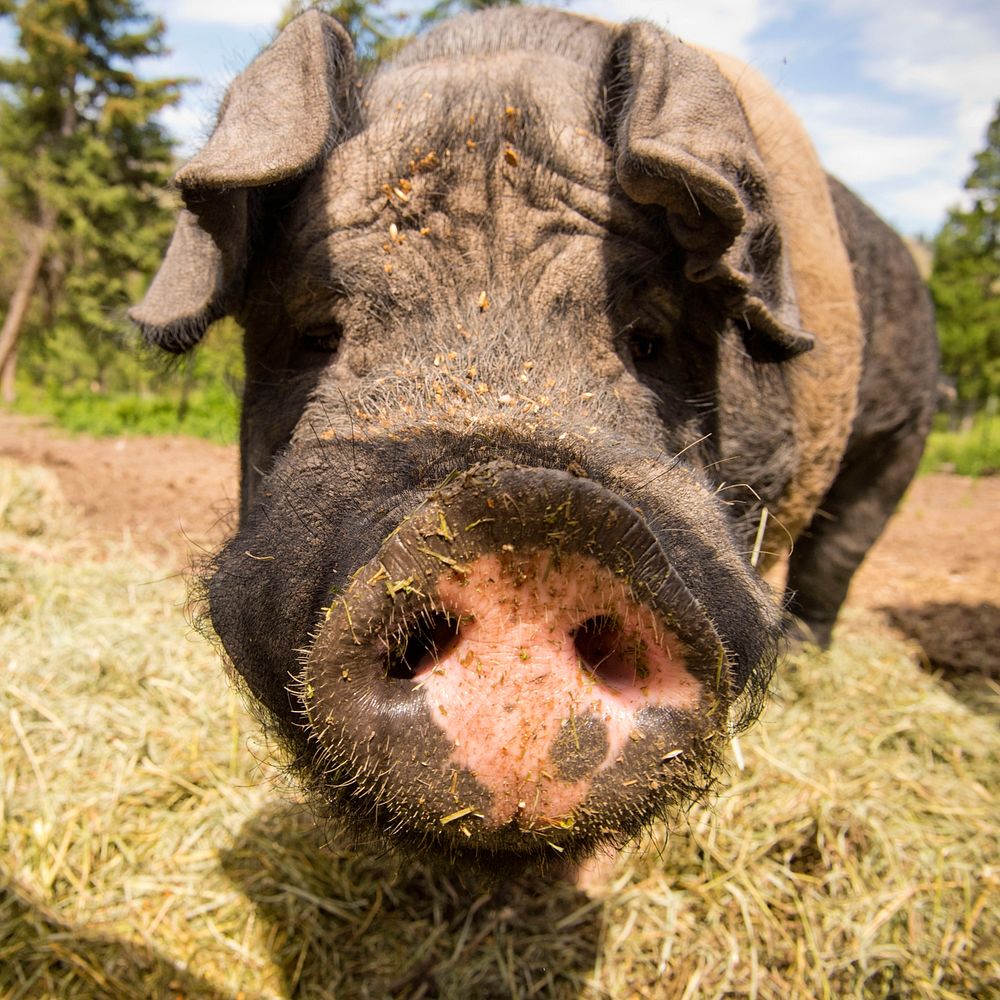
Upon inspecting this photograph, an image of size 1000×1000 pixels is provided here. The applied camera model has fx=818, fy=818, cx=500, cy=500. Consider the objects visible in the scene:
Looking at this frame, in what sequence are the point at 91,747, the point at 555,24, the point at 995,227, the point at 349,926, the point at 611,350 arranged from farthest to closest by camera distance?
the point at 995,227, the point at 91,747, the point at 555,24, the point at 349,926, the point at 611,350

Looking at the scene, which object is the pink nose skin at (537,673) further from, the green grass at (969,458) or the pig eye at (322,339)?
the green grass at (969,458)

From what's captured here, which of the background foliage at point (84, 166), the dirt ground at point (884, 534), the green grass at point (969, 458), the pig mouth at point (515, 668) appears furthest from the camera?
the background foliage at point (84, 166)

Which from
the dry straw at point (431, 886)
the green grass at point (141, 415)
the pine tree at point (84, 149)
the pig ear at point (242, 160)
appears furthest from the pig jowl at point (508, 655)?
the pine tree at point (84, 149)

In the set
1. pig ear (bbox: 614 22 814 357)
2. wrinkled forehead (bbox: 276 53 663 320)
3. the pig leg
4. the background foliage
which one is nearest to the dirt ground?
the pig leg

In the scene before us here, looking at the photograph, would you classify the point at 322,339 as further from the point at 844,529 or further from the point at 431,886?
the point at 844,529

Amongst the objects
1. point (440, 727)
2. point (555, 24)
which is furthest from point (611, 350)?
point (555, 24)

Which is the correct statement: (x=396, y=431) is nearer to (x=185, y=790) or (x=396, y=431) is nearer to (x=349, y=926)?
(x=349, y=926)

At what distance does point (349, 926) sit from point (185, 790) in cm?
90

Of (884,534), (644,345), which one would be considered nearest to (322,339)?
(644,345)

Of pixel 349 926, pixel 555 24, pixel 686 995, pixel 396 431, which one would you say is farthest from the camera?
pixel 555 24

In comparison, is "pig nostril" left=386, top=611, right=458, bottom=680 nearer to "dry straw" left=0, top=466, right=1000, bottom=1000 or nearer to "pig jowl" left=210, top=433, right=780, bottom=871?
"pig jowl" left=210, top=433, right=780, bottom=871

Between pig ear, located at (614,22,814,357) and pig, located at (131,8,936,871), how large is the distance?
0.03 feet

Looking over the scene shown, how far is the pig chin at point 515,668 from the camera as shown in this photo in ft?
4.15

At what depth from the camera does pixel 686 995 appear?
2.54 m
